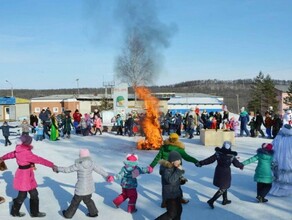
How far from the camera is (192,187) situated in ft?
29.2

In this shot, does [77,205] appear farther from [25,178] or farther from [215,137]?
[215,137]

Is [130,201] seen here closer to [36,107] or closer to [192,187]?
[192,187]

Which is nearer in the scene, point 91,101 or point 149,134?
point 149,134

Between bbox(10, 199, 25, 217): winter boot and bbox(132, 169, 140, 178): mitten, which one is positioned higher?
bbox(132, 169, 140, 178): mitten

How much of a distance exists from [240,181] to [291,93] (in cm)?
6552

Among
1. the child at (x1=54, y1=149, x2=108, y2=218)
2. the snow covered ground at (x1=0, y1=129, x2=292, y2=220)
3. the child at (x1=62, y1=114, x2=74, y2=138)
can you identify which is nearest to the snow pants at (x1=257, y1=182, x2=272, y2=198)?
the snow covered ground at (x1=0, y1=129, x2=292, y2=220)

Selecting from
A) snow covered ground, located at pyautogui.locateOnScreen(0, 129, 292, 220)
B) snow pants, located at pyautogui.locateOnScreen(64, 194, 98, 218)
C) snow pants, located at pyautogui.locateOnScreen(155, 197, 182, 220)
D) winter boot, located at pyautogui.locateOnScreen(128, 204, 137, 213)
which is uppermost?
snow pants, located at pyautogui.locateOnScreen(155, 197, 182, 220)

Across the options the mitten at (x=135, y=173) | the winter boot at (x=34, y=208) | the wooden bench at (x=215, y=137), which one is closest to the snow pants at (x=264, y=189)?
the mitten at (x=135, y=173)

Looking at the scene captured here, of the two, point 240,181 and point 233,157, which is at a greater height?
point 233,157

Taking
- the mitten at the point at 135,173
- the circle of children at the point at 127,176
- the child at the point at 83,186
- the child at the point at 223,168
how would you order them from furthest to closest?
1. the child at the point at 223,168
2. the mitten at the point at 135,173
3. the child at the point at 83,186
4. the circle of children at the point at 127,176

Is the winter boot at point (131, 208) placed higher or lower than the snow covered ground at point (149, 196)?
higher

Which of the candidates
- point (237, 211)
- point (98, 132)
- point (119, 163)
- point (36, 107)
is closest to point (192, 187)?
point (237, 211)

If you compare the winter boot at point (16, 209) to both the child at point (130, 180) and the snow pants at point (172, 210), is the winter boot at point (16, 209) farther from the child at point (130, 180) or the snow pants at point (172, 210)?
the snow pants at point (172, 210)

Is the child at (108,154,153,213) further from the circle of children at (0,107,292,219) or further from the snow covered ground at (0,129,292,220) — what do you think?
the snow covered ground at (0,129,292,220)
